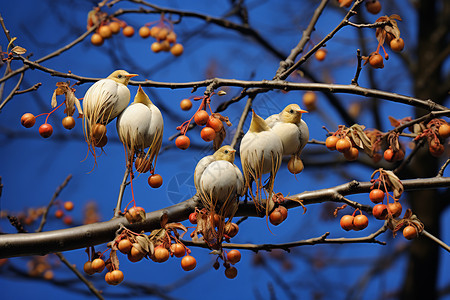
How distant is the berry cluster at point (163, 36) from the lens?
1251 mm

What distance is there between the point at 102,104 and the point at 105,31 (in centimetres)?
67

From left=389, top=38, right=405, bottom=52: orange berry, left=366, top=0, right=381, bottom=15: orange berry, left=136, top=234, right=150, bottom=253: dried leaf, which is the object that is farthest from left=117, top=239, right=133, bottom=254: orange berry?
left=366, top=0, right=381, bottom=15: orange berry

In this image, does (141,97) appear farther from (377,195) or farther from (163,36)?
(163,36)

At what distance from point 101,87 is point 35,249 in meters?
0.27

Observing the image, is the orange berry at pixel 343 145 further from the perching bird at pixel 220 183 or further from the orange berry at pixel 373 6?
the orange berry at pixel 373 6

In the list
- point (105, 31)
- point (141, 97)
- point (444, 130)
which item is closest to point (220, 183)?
point (141, 97)

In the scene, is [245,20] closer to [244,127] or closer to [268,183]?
[244,127]

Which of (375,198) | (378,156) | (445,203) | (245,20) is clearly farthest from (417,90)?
(375,198)

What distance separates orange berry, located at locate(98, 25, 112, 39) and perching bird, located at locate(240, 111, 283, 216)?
72cm

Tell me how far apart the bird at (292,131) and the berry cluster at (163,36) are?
710 mm

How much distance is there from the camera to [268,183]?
0.59m

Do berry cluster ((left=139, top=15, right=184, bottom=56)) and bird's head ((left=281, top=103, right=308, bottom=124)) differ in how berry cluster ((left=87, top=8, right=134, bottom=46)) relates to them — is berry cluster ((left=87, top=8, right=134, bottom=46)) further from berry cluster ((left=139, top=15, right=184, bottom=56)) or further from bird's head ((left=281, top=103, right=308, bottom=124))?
bird's head ((left=281, top=103, right=308, bottom=124))

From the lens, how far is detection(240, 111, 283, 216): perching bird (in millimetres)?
550

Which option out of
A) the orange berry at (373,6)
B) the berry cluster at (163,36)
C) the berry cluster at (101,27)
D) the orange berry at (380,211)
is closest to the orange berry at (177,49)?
the berry cluster at (163,36)
